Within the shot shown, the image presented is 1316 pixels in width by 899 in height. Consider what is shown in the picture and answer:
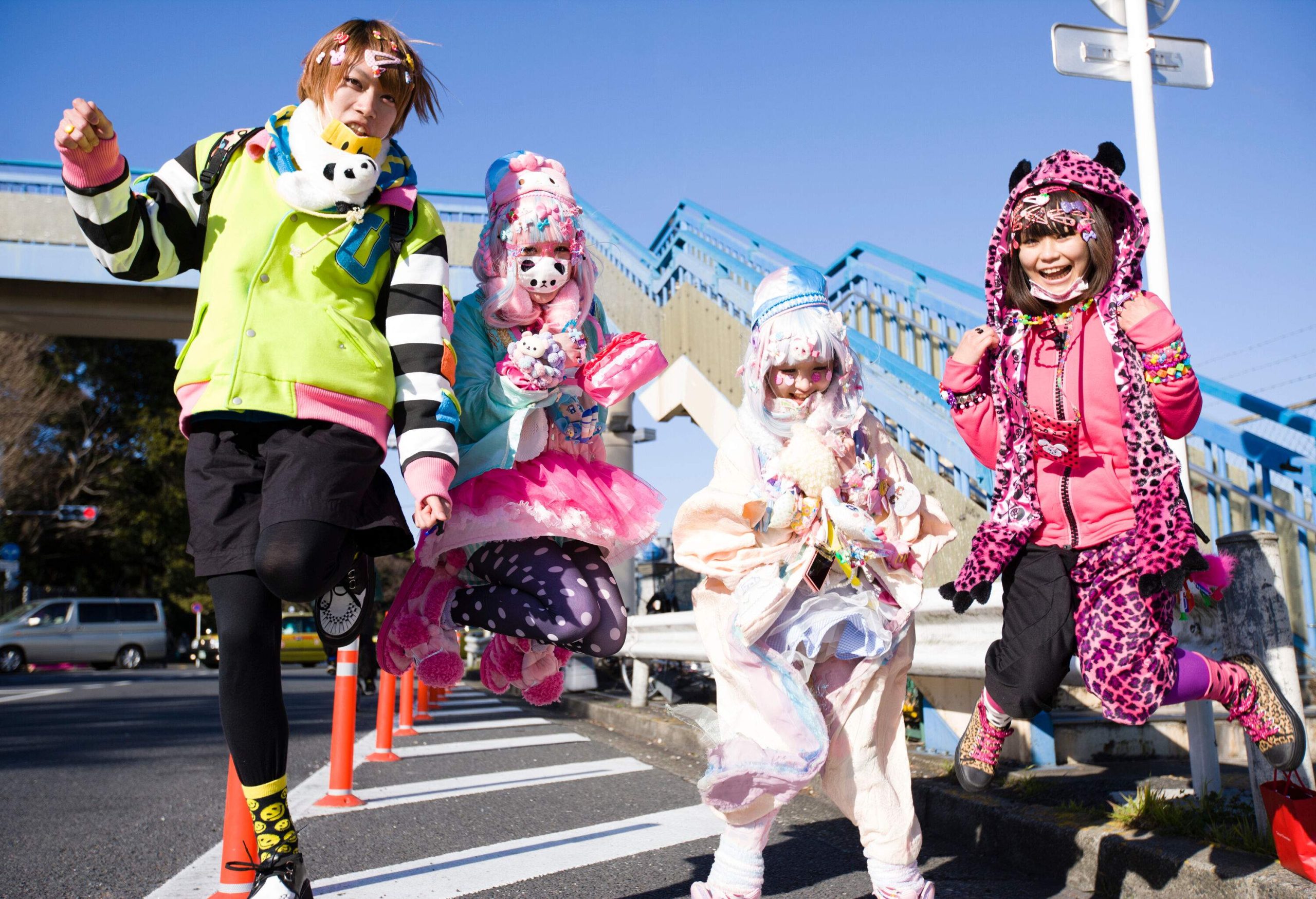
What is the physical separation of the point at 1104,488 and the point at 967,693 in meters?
1.96

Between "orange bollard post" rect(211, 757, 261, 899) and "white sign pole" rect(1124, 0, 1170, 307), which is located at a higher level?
"white sign pole" rect(1124, 0, 1170, 307)

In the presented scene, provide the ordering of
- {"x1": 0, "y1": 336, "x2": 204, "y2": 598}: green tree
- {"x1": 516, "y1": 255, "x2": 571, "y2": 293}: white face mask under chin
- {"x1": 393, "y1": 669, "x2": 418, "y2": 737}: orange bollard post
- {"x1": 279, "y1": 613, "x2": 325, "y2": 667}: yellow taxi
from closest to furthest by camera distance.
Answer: {"x1": 516, "y1": 255, "x2": 571, "y2": 293}: white face mask under chin, {"x1": 393, "y1": 669, "x2": 418, "y2": 737}: orange bollard post, {"x1": 279, "y1": 613, "x2": 325, "y2": 667}: yellow taxi, {"x1": 0, "y1": 336, "x2": 204, "y2": 598}: green tree

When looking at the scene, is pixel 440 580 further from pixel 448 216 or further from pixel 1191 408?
pixel 448 216

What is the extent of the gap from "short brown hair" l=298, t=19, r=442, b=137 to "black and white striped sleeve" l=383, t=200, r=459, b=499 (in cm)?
33

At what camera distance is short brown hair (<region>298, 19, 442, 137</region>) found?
245 cm

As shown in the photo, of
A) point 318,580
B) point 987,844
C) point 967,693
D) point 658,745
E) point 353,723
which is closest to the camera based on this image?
point 318,580

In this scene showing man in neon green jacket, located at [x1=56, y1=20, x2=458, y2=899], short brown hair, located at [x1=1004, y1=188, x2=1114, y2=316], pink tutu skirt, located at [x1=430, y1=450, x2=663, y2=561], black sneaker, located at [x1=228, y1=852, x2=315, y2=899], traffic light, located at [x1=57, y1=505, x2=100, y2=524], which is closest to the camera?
black sneaker, located at [x1=228, y1=852, x2=315, y2=899]

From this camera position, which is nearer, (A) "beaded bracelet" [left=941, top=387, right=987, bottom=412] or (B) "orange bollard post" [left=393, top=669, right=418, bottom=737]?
(A) "beaded bracelet" [left=941, top=387, right=987, bottom=412]

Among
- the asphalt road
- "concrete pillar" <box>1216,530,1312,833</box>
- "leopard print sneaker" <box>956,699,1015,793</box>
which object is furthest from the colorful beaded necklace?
the asphalt road

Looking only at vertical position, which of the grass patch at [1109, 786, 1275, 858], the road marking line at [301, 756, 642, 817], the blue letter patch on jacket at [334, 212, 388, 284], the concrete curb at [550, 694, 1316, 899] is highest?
the blue letter patch on jacket at [334, 212, 388, 284]

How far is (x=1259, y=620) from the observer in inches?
101

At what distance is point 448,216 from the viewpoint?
13609mm

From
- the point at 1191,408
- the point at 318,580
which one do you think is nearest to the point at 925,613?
the point at 1191,408

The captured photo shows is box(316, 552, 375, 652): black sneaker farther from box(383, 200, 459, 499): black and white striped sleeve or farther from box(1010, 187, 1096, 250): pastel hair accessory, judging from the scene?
box(1010, 187, 1096, 250): pastel hair accessory
